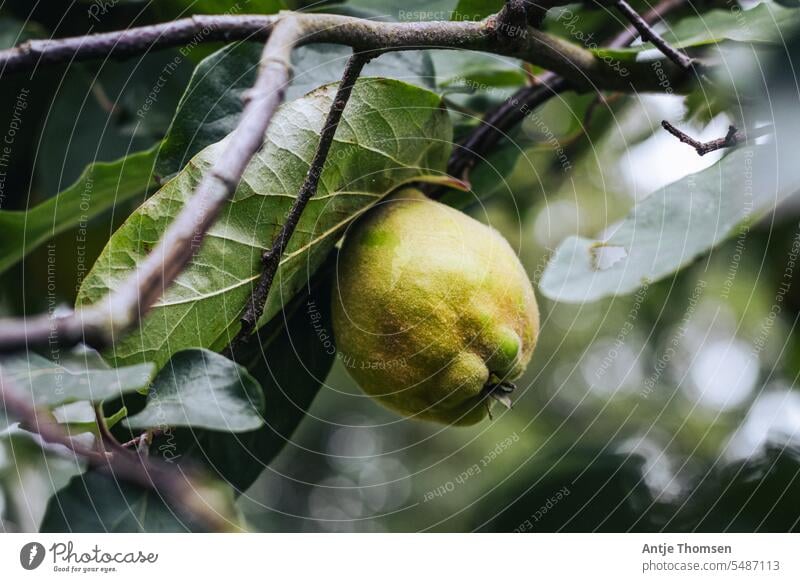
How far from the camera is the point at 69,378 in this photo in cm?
48

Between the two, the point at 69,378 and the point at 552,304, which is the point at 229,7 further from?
the point at 552,304

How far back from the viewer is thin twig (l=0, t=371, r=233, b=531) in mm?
520

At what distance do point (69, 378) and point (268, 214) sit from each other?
16 centimetres

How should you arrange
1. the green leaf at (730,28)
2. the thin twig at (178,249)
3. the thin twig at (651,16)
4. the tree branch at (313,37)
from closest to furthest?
1. the thin twig at (178,249)
2. the tree branch at (313,37)
3. the green leaf at (730,28)
4. the thin twig at (651,16)

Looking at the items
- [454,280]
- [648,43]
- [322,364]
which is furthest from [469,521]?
[648,43]

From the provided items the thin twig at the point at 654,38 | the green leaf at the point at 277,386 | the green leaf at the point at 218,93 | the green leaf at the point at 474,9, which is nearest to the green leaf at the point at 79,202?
the green leaf at the point at 218,93

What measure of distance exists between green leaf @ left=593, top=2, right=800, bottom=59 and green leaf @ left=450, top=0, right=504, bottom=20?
10 centimetres

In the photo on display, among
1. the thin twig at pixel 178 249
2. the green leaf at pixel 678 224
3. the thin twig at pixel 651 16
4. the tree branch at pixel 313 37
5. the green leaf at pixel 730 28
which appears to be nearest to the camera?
the thin twig at pixel 178 249

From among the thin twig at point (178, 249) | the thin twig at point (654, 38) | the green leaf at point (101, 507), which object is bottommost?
the green leaf at point (101, 507)

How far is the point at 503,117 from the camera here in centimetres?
75

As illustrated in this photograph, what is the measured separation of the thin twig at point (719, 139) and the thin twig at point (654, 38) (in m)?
0.07

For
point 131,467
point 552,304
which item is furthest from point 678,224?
point 552,304

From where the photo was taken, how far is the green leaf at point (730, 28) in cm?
66

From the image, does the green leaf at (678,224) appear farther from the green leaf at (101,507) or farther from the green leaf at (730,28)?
the green leaf at (101,507)
